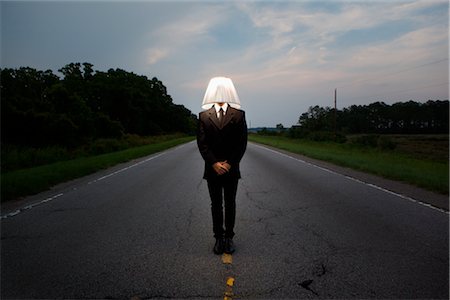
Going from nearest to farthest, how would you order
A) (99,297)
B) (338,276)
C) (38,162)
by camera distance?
(99,297) < (338,276) < (38,162)

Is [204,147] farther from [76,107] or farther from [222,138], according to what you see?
[76,107]

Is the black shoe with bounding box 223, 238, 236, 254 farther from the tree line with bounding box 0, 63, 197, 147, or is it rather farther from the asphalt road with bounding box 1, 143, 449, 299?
the tree line with bounding box 0, 63, 197, 147

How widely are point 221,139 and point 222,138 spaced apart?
0.06ft

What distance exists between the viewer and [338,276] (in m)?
3.33

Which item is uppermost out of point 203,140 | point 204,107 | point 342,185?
point 204,107

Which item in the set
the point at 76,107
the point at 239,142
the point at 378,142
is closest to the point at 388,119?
the point at 378,142

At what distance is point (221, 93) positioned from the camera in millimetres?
3943

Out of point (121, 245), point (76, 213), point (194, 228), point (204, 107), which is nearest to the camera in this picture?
point (204, 107)

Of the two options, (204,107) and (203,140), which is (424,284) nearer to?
(203,140)

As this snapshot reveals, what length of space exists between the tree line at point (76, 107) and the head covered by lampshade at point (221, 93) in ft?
81.9

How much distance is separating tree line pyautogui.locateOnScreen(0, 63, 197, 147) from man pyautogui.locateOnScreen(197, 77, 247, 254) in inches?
984

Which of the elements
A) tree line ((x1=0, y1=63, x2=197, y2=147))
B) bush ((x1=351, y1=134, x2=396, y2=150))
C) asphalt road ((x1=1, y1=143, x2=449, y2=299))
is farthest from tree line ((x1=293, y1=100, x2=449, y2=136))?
asphalt road ((x1=1, y1=143, x2=449, y2=299))

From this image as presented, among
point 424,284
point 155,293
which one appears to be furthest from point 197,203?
point 424,284

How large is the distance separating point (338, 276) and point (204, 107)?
2495 millimetres
